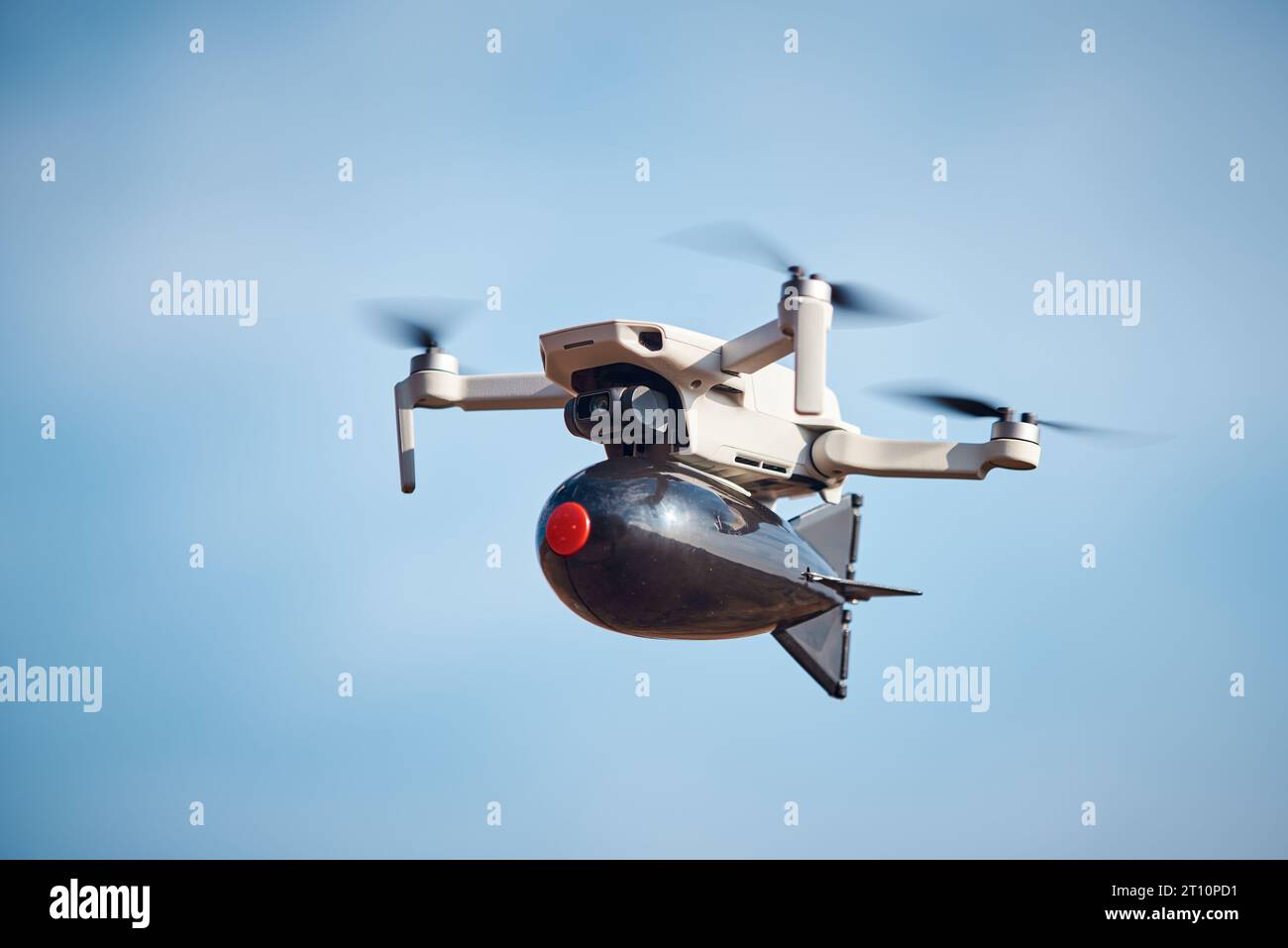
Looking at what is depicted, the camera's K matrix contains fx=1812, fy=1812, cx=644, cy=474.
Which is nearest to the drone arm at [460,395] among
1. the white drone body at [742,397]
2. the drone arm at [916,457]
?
the white drone body at [742,397]

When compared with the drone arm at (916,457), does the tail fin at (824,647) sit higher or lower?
lower

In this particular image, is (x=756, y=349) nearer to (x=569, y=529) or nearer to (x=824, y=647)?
(x=569, y=529)

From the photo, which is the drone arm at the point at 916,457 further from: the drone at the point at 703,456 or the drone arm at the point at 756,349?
the drone arm at the point at 756,349

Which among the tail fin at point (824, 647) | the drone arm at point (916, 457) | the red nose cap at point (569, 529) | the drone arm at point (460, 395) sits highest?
the drone arm at point (460, 395)

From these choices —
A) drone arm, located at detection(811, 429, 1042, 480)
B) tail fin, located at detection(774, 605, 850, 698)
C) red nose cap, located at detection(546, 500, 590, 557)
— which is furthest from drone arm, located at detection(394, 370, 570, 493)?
tail fin, located at detection(774, 605, 850, 698)

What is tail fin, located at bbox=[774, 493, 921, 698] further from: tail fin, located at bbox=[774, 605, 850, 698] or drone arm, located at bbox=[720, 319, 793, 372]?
drone arm, located at bbox=[720, 319, 793, 372]

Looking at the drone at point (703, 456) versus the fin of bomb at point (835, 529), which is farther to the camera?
the fin of bomb at point (835, 529)

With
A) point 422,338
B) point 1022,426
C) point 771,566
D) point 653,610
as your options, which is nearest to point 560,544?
point 653,610
